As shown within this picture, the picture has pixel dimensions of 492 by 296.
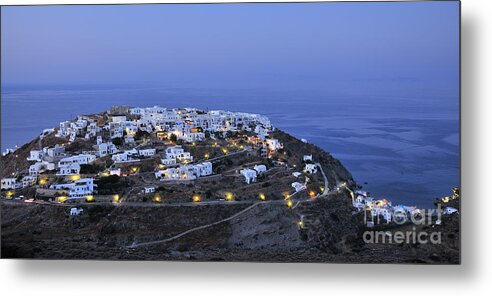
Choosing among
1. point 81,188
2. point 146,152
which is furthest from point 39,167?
point 146,152

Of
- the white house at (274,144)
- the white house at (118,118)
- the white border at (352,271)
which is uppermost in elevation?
the white house at (118,118)

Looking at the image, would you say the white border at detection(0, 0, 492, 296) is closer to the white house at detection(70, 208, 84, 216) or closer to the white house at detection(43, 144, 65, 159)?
the white house at detection(70, 208, 84, 216)

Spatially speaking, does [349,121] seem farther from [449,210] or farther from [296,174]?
[449,210]

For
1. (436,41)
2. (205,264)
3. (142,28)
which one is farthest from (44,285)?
(436,41)

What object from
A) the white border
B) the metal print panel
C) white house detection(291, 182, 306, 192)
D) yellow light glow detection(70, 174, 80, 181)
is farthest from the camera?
yellow light glow detection(70, 174, 80, 181)

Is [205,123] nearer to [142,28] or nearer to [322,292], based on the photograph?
[142,28]

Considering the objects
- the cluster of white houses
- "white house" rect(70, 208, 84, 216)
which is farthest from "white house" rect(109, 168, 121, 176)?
"white house" rect(70, 208, 84, 216)

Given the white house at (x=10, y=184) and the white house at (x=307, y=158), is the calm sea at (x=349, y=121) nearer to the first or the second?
the white house at (x=307, y=158)

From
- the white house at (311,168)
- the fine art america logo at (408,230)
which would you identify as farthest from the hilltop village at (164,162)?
the fine art america logo at (408,230)
